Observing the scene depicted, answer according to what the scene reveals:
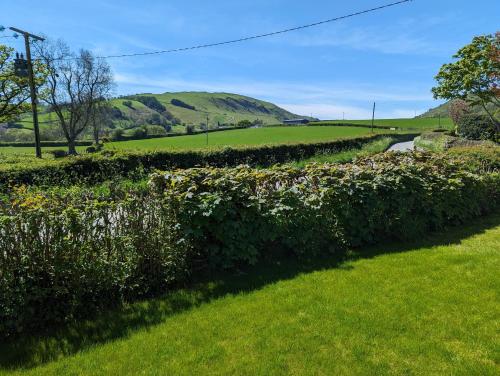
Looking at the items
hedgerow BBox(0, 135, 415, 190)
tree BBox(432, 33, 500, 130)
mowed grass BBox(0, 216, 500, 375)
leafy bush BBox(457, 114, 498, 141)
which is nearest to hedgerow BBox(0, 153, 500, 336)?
mowed grass BBox(0, 216, 500, 375)

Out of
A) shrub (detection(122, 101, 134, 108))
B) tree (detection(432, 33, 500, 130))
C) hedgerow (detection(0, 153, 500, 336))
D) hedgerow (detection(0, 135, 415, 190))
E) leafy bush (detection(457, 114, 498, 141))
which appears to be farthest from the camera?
shrub (detection(122, 101, 134, 108))

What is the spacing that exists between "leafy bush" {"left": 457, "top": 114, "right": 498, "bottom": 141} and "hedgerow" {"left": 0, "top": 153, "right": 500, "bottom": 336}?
26133 millimetres

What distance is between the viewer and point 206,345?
3.30m

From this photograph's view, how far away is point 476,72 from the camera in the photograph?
54.1 feet

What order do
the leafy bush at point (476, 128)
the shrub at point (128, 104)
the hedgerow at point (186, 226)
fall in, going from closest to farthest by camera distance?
the hedgerow at point (186, 226) → the leafy bush at point (476, 128) → the shrub at point (128, 104)

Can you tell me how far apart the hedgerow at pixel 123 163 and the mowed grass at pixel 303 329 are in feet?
9.48

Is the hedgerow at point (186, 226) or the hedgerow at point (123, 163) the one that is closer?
the hedgerow at point (186, 226)

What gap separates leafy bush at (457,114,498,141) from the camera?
28.6 meters

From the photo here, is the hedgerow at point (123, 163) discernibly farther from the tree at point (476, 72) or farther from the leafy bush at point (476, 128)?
Result: the leafy bush at point (476, 128)

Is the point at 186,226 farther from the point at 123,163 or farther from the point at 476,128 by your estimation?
the point at 476,128

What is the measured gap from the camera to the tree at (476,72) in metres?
16.8

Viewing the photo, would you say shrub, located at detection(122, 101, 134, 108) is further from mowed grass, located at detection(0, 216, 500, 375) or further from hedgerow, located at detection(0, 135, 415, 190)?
mowed grass, located at detection(0, 216, 500, 375)

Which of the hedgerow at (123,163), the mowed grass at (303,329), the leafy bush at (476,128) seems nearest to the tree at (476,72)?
the hedgerow at (123,163)

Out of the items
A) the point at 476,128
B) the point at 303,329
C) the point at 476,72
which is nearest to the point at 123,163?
the point at 303,329
